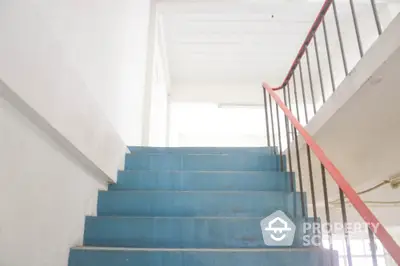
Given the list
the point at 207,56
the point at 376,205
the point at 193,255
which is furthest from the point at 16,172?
the point at 207,56

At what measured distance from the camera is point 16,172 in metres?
1.16

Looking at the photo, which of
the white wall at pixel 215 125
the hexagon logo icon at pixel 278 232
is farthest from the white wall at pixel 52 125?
the white wall at pixel 215 125

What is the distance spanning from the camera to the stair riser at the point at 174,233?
5.97ft

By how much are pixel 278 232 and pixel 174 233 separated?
598 mm

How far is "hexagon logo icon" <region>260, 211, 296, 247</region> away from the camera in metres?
1.83

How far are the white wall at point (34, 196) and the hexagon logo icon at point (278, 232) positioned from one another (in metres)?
1.04

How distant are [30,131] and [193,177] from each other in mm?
1316

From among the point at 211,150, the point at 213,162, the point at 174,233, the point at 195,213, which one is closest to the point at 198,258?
the point at 174,233

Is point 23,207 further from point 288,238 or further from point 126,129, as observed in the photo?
point 126,129

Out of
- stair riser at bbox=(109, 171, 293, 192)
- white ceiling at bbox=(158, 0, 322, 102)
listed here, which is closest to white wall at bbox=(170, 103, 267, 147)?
white ceiling at bbox=(158, 0, 322, 102)

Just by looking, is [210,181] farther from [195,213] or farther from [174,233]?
[174,233]

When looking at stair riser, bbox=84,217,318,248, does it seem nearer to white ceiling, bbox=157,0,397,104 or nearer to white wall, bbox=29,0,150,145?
white wall, bbox=29,0,150,145

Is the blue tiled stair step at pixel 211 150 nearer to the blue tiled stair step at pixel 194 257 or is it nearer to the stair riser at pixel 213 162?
the stair riser at pixel 213 162

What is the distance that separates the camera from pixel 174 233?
1845mm
